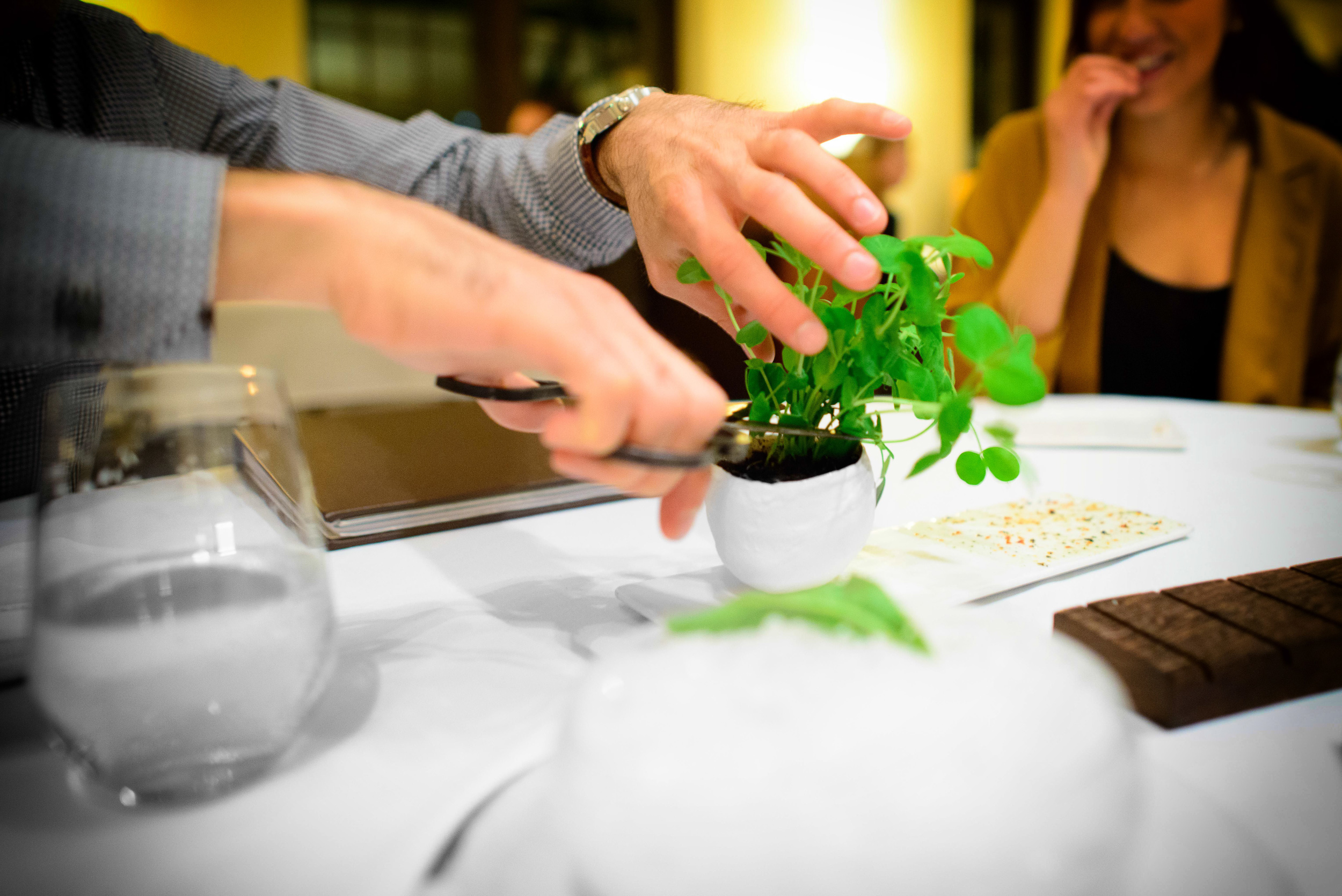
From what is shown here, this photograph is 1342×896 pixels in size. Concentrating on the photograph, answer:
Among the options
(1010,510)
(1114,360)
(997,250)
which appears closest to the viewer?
(1010,510)

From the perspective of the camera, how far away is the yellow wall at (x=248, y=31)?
344 centimetres

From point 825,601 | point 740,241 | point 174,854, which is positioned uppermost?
point 740,241

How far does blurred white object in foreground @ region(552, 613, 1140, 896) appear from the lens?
0.77 feet

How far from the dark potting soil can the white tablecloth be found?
0.39ft

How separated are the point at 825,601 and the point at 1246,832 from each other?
18 centimetres

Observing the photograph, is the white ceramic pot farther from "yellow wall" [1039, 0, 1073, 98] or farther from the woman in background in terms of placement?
"yellow wall" [1039, 0, 1073, 98]

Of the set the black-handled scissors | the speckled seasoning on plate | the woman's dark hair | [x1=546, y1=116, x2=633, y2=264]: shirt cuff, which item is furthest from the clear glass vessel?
the woman's dark hair

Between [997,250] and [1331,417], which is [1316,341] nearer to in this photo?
[997,250]

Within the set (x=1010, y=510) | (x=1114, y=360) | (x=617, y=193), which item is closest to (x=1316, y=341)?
(x=1114, y=360)

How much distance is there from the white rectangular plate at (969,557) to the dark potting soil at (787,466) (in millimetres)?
86

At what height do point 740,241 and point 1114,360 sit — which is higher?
point 740,241

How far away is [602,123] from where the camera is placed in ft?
2.68

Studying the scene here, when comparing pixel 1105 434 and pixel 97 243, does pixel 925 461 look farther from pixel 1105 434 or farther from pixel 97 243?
pixel 1105 434

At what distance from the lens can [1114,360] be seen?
1909 mm
